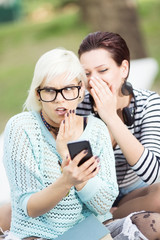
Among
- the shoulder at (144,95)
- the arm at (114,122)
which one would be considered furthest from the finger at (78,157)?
the shoulder at (144,95)

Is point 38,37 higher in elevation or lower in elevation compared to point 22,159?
higher

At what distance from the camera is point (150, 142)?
10.5 ft

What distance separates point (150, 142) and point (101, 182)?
0.62 metres

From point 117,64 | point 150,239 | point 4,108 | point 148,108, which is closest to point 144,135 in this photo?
point 148,108

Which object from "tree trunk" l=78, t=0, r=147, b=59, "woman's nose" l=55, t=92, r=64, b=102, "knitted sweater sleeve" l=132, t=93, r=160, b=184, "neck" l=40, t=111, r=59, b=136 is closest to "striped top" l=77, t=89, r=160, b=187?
"knitted sweater sleeve" l=132, t=93, r=160, b=184

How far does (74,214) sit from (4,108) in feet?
26.9

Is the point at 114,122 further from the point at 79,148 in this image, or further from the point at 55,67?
the point at 79,148

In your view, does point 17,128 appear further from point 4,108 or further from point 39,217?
point 4,108

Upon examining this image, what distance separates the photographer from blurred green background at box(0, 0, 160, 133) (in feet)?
46.6

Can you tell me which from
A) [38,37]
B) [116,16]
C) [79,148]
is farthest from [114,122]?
[38,37]

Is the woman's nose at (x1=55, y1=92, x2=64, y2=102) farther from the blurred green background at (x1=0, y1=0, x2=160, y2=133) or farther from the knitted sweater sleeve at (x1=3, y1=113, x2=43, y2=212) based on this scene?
the blurred green background at (x1=0, y1=0, x2=160, y2=133)

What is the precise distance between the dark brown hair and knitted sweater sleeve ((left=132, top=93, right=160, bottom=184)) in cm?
37

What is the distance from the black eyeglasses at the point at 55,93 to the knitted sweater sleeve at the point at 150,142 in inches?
23.3

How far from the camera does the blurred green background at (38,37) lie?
46.6 feet
